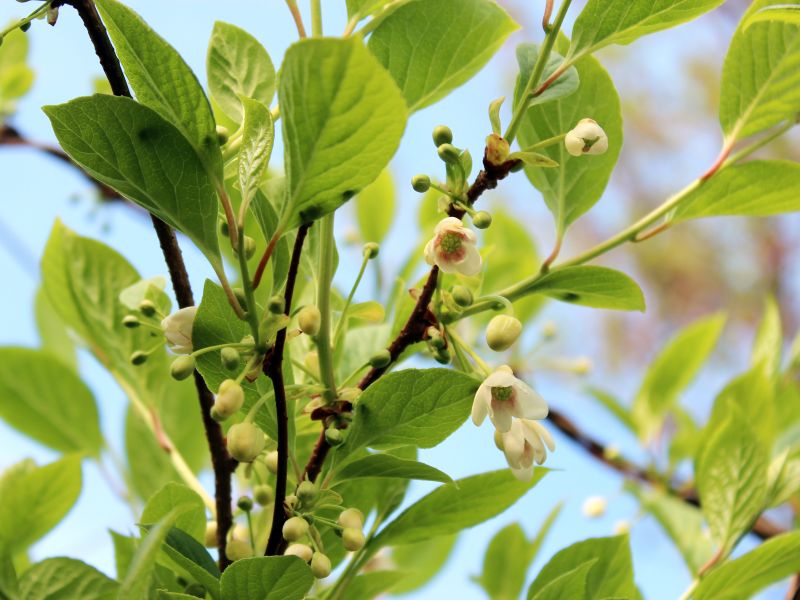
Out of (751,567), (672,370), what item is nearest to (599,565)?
(751,567)

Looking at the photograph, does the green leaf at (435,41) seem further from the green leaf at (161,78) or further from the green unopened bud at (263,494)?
the green unopened bud at (263,494)

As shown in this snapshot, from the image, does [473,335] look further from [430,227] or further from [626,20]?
[626,20]

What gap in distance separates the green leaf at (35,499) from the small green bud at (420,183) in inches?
14.9

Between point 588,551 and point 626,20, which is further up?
point 626,20

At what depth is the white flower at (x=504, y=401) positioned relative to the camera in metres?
0.49

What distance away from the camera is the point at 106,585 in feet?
1.78

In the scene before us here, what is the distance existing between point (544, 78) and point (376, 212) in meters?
0.65

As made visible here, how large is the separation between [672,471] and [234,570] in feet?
3.34

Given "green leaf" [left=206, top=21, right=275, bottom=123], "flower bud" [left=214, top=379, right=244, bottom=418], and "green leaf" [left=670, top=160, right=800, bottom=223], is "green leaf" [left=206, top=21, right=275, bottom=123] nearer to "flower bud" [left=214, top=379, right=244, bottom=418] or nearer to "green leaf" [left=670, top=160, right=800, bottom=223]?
"flower bud" [left=214, top=379, right=244, bottom=418]

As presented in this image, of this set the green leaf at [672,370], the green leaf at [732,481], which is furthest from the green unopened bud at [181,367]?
the green leaf at [672,370]

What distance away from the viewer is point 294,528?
1.60ft

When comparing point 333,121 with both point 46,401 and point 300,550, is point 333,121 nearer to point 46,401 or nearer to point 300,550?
point 300,550

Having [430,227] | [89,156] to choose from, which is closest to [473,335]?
[430,227]

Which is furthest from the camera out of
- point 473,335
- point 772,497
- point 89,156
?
point 473,335
